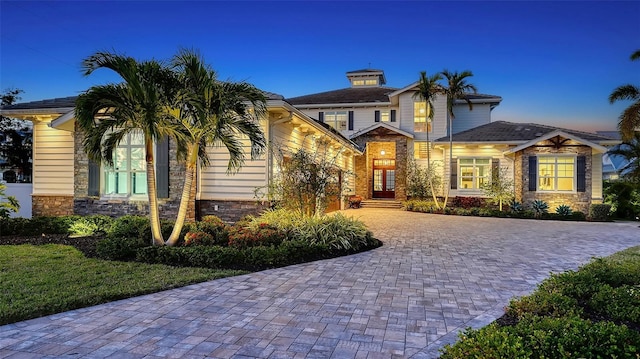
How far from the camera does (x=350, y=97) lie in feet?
82.6

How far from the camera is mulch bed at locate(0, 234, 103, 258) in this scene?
834 centimetres

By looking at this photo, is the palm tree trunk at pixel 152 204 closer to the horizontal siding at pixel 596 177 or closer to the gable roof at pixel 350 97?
the gable roof at pixel 350 97

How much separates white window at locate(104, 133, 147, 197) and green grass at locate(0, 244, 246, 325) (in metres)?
4.08

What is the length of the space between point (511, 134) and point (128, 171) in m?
18.1

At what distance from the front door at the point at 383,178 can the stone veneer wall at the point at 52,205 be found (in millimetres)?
16634

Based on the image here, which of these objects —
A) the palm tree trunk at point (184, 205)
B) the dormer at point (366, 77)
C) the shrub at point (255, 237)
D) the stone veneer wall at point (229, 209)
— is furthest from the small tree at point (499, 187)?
the palm tree trunk at point (184, 205)

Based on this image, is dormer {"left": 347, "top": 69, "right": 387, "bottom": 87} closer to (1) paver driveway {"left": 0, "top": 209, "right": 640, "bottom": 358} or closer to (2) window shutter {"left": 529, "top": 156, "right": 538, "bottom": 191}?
(2) window shutter {"left": 529, "top": 156, "right": 538, "bottom": 191}

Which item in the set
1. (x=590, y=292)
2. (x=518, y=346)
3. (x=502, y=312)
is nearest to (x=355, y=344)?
(x=518, y=346)

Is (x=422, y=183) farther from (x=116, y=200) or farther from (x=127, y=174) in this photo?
(x=116, y=200)

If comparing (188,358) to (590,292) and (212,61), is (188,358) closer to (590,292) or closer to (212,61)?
(590,292)

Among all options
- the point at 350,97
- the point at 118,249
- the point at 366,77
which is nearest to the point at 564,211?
the point at 350,97

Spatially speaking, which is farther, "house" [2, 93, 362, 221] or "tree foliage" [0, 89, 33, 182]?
"tree foliage" [0, 89, 33, 182]

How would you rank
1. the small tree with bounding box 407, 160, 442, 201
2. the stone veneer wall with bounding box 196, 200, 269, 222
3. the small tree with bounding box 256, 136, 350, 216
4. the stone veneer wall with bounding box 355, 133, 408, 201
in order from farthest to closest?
the stone veneer wall with bounding box 355, 133, 408, 201 < the small tree with bounding box 407, 160, 442, 201 < the stone veneer wall with bounding box 196, 200, 269, 222 < the small tree with bounding box 256, 136, 350, 216

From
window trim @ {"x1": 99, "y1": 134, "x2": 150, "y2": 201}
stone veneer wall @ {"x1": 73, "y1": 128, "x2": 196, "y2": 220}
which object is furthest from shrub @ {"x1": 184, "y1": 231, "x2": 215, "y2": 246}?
window trim @ {"x1": 99, "y1": 134, "x2": 150, "y2": 201}
